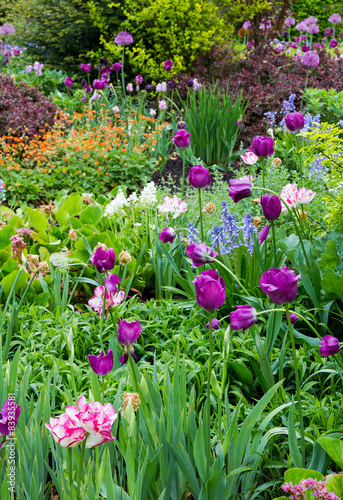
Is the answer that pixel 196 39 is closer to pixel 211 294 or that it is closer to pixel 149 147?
pixel 149 147

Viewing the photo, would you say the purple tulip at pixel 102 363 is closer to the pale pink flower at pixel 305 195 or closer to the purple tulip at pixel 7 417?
the purple tulip at pixel 7 417

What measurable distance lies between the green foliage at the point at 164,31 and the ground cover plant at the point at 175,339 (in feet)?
10.3

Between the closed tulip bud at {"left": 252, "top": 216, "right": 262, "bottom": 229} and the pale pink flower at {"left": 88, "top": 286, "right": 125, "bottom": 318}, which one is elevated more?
the pale pink flower at {"left": 88, "top": 286, "right": 125, "bottom": 318}

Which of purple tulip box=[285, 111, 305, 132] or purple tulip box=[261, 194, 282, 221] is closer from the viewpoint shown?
purple tulip box=[261, 194, 282, 221]

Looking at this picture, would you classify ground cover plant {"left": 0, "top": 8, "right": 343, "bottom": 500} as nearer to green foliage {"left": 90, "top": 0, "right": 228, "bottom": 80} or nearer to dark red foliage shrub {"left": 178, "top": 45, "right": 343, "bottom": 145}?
dark red foliage shrub {"left": 178, "top": 45, "right": 343, "bottom": 145}

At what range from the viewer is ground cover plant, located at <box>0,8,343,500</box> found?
4.24ft

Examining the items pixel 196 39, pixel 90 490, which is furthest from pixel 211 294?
pixel 196 39

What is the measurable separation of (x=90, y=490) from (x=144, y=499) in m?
0.25

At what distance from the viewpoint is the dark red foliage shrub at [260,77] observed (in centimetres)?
572

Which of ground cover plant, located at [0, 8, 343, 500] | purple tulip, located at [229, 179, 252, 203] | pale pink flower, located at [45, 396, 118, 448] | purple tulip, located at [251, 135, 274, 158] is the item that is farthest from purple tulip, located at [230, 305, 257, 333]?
purple tulip, located at [251, 135, 274, 158]

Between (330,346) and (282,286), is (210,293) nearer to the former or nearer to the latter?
(282,286)

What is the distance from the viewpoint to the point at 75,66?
8.24m

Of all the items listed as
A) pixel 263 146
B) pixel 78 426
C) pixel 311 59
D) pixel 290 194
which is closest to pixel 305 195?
pixel 290 194

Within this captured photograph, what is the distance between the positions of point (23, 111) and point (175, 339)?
14.8 ft
